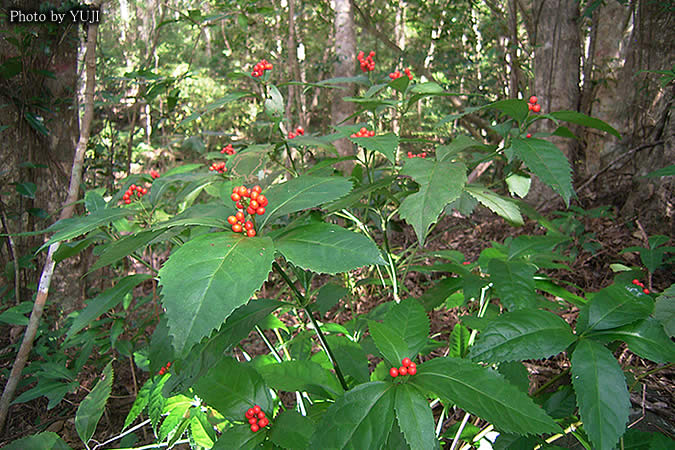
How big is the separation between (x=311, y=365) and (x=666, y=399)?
54.6 inches

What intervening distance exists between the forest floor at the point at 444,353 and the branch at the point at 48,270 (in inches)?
17.5

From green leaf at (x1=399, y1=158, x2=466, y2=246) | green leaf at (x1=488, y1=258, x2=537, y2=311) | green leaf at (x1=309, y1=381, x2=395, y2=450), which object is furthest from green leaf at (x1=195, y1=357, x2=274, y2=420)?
green leaf at (x1=488, y1=258, x2=537, y2=311)

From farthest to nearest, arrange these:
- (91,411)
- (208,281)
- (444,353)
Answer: (444,353), (91,411), (208,281)

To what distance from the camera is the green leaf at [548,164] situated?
0.86 metres

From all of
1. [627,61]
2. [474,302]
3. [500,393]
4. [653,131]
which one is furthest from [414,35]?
[500,393]

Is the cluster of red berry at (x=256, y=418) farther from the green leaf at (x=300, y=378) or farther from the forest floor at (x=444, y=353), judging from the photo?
the forest floor at (x=444, y=353)

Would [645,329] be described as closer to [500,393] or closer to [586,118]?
[500,393]

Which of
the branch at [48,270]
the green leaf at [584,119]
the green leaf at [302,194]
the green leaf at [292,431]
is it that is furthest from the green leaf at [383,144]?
the branch at [48,270]

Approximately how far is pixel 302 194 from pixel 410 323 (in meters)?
0.39

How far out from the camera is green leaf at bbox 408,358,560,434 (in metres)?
0.68

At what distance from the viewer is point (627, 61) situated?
3748 mm

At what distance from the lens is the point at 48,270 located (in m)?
1.49

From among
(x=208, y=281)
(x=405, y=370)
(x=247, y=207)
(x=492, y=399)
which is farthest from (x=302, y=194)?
(x=492, y=399)

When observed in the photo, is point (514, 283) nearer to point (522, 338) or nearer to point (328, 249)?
point (522, 338)
